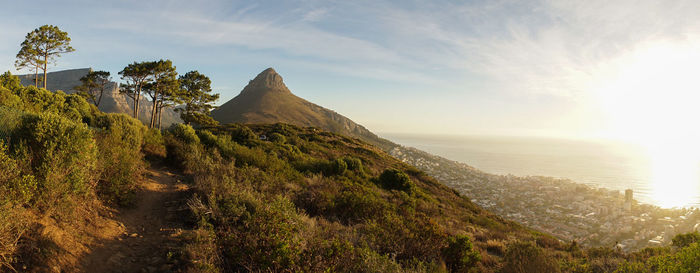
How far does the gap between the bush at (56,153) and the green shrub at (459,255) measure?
22.0ft

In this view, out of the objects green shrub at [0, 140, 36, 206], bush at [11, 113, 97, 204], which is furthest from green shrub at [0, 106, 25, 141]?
green shrub at [0, 140, 36, 206]

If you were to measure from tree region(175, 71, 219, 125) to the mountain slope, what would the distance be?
3896cm

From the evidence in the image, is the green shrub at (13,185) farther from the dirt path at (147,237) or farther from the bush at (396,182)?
the bush at (396,182)

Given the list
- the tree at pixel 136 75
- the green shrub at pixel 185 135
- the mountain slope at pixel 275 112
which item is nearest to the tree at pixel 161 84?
the tree at pixel 136 75

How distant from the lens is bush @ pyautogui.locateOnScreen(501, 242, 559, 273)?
209 inches

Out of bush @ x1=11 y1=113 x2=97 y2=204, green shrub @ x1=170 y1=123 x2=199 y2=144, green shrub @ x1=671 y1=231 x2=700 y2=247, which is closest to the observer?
bush @ x1=11 y1=113 x2=97 y2=204

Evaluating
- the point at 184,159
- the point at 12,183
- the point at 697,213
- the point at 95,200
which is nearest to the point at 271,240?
the point at 12,183

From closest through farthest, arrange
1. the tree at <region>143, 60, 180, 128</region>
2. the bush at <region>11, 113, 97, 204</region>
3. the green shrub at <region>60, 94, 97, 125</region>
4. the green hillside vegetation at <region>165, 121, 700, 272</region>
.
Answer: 1. the green hillside vegetation at <region>165, 121, 700, 272</region>
2. the bush at <region>11, 113, 97, 204</region>
3. the green shrub at <region>60, 94, 97, 125</region>
4. the tree at <region>143, 60, 180, 128</region>

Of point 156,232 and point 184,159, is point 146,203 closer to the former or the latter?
point 156,232

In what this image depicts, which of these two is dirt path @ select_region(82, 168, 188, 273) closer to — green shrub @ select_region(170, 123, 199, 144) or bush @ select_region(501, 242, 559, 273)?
green shrub @ select_region(170, 123, 199, 144)

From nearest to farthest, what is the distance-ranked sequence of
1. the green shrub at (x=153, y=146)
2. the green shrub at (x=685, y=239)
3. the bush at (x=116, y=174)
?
the bush at (x=116, y=174) < the green shrub at (x=685, y=239) < the green shrub at (x=153, y=146)

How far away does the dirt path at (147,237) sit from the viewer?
3.93 m

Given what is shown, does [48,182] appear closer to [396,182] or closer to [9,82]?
[396,182]

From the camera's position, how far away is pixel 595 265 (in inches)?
259
